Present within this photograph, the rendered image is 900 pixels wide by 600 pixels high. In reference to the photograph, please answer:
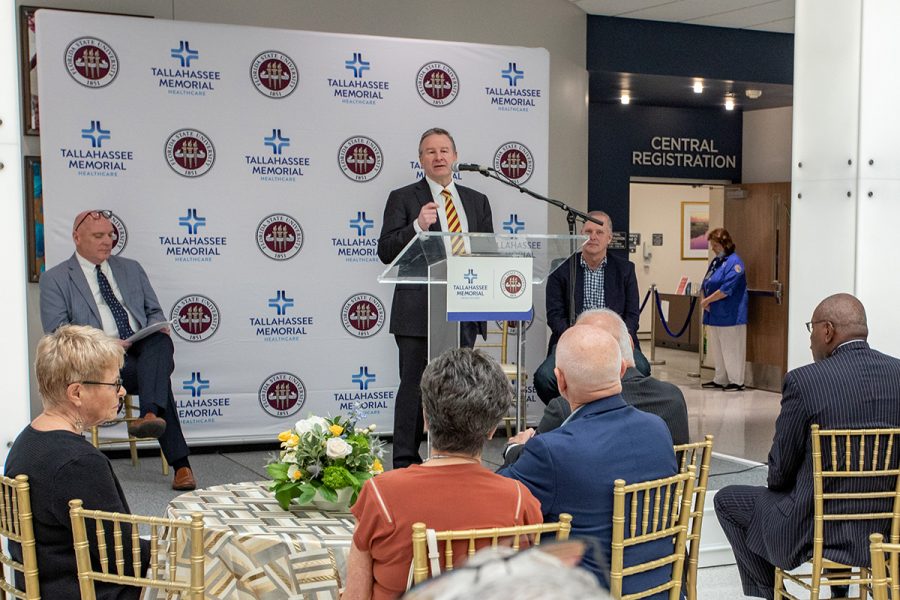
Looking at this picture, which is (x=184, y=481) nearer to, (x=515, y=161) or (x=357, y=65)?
(x=357, y=65)

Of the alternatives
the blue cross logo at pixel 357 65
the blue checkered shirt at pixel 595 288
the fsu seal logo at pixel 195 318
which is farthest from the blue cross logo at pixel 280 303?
the blue checkered shirt at pixel 595 288

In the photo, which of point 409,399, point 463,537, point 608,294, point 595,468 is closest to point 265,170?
point 409,399

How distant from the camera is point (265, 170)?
653cm

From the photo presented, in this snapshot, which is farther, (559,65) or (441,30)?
(559,65)

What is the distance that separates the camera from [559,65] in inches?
340

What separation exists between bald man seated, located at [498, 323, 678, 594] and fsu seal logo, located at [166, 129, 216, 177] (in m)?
4.11

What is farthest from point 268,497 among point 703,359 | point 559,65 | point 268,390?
point 703,359

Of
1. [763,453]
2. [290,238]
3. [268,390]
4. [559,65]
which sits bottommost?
[763,453]

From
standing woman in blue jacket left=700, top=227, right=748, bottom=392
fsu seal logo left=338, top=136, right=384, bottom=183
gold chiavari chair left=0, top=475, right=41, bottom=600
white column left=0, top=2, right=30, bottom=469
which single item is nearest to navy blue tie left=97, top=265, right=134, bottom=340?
fsu seal logo left=338, top=136, right=384, bottom=183

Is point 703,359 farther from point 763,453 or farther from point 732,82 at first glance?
point 763,453

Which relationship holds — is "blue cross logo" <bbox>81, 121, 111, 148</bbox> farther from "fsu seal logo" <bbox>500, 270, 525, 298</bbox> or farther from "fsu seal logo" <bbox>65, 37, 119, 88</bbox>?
"fsu seal logo" <bbox>500, 270, 525, 298</bbox>

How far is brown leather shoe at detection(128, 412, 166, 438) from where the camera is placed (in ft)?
17.9

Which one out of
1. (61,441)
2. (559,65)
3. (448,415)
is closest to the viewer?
(448,415)

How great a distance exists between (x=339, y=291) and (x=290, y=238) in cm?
47
